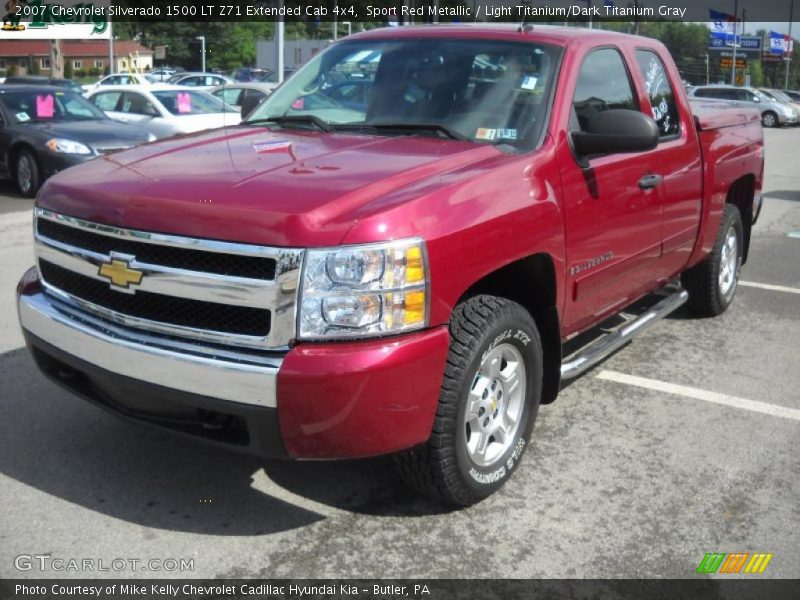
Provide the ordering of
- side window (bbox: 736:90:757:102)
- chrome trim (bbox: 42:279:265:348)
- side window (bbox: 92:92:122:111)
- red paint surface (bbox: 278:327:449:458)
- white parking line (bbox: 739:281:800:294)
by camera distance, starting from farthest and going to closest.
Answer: side window (bbox: 736:90:757:102)
side window (bbox: 92:92:122:111)
white parking line (bbox: 739:281:800:294)
chrome trim (bbox: 42:279:265:348)
red paint surface (bbox: 278:327:449:458)

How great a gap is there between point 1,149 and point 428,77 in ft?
32.4

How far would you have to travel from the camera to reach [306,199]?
10.1 ft

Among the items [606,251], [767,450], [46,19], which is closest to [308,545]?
[606,251]

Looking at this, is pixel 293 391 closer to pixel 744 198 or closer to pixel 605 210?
pixel 605 210

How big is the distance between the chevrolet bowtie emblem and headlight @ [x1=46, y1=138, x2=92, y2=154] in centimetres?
925

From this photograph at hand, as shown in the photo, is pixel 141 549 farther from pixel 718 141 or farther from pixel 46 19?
pixel 46 19

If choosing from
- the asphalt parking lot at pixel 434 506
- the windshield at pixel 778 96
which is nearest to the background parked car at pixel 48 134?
the asphalt parking lot at pixel 434 506

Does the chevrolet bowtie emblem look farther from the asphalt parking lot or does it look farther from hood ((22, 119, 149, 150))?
hood ((22, 119, 149, 150))

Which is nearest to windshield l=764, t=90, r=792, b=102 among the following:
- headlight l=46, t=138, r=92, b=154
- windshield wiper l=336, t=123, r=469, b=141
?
headlight l=46, t=138, r=92, b=154

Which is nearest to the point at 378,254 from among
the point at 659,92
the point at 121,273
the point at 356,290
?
the point at 356,290

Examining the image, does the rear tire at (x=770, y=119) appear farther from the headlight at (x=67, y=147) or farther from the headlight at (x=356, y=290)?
the headlight at (x=356, y=290)

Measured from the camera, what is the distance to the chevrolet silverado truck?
2.99 metres

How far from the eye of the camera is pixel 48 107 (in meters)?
13.1

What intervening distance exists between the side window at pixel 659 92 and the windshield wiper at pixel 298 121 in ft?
6.19
